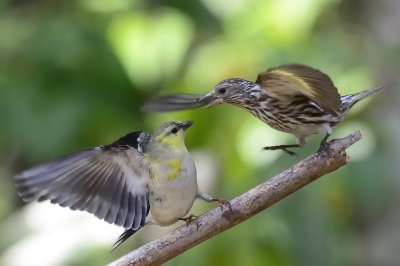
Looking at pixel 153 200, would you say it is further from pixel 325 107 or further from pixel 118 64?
pixel 118 64

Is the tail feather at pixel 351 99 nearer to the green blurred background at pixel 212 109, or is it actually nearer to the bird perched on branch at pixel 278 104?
the bird perched on branch at pixel 278 104

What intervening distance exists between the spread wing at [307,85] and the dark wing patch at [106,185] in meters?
0.44

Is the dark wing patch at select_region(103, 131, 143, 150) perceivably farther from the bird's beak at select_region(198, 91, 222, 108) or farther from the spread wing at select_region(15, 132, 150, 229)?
the bird's beak at select_region(198, 91, 222, 108)

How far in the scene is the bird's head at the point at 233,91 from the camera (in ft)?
11.3

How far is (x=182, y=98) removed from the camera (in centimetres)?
360

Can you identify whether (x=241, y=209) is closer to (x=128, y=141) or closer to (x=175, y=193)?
(x=175, y=193)

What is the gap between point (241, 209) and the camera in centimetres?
318

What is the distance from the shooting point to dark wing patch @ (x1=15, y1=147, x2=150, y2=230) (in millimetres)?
3219

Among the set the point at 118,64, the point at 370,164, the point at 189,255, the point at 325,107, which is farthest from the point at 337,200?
the point at 325,107

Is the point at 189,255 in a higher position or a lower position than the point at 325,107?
lower

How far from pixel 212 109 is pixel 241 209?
181 cm

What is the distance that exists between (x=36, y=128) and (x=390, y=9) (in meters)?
1.89

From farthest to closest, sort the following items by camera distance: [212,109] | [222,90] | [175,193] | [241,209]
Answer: [212,109], [222,90], [175,193], [241,209]

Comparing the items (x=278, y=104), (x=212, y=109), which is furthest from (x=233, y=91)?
(x=212, y=109)
